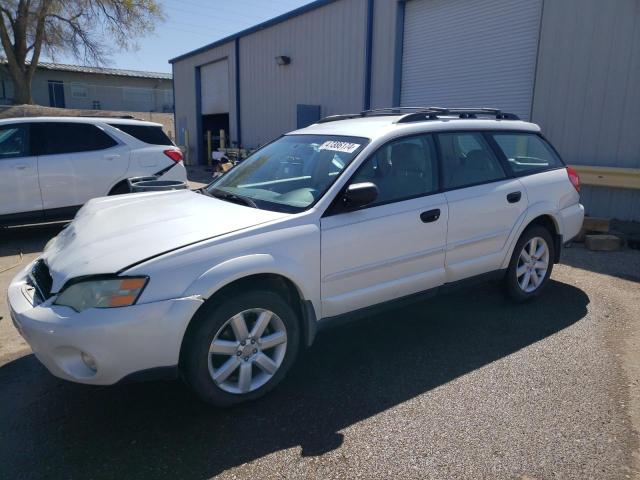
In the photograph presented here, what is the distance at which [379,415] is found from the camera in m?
2.98

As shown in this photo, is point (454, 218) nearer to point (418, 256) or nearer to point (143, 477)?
point (418, 256)

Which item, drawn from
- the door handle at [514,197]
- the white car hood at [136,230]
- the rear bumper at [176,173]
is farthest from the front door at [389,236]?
the rear bumper at [176,173]

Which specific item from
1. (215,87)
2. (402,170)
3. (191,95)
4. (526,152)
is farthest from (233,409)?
(191,95)

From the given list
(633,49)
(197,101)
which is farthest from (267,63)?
(633,49)

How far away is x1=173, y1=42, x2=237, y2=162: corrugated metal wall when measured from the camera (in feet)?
63.8

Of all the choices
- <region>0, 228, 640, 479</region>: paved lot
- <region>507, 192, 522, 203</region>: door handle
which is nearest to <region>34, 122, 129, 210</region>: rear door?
<region>0, 228, 640, 479</region>: paved lot

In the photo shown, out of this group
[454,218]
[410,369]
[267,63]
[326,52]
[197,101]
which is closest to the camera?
[410,369]

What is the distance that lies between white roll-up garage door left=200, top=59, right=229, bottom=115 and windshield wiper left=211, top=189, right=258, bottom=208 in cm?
1707

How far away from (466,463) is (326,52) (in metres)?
13.1

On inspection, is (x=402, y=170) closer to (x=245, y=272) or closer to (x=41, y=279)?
(x=245, y=272)

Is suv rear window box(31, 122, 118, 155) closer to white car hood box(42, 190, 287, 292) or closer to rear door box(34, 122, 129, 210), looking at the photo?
rear door box(34, 122, 129, 210)

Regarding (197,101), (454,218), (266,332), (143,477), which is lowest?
(143,477)

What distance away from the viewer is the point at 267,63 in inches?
664

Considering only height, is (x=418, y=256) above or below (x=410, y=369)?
above
